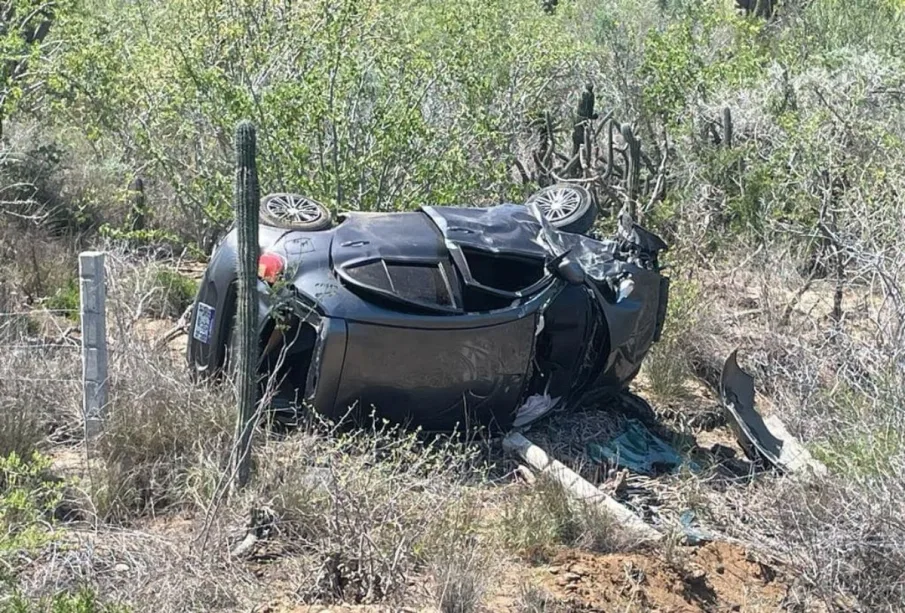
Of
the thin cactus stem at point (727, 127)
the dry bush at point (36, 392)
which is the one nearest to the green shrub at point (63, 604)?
the dry bush at point (36, 392)

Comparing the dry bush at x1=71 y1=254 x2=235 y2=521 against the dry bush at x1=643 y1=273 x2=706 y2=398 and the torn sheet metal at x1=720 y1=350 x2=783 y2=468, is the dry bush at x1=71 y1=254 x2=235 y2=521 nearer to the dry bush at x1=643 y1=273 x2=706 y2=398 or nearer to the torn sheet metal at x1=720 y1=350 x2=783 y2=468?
the torn sheet metal at x1=720 y1=350 x2=783 y2=468

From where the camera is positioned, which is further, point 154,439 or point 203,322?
point 203,322

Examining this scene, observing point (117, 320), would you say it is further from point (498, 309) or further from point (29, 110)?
point (29, 110)

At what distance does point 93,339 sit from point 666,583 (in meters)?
2.98

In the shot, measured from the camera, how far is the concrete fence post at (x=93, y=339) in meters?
5.80

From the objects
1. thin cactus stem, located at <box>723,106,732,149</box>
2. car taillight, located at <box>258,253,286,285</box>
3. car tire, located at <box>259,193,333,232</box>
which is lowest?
thin cactus stem, located at <box>723,106,732,149</box>

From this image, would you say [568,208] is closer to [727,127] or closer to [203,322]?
[203,322]

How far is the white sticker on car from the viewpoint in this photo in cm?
659

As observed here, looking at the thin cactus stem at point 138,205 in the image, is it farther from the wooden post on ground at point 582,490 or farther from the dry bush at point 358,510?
the wooden post on ground at point 582,490

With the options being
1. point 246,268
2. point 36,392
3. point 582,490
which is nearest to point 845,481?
point 582,490

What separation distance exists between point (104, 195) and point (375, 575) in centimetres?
773

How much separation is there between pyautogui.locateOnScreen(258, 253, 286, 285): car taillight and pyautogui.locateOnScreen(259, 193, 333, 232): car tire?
0.97 ft

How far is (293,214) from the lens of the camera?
676 cm

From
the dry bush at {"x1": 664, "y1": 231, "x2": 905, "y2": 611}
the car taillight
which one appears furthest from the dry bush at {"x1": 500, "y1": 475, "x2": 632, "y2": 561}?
the car taillight
